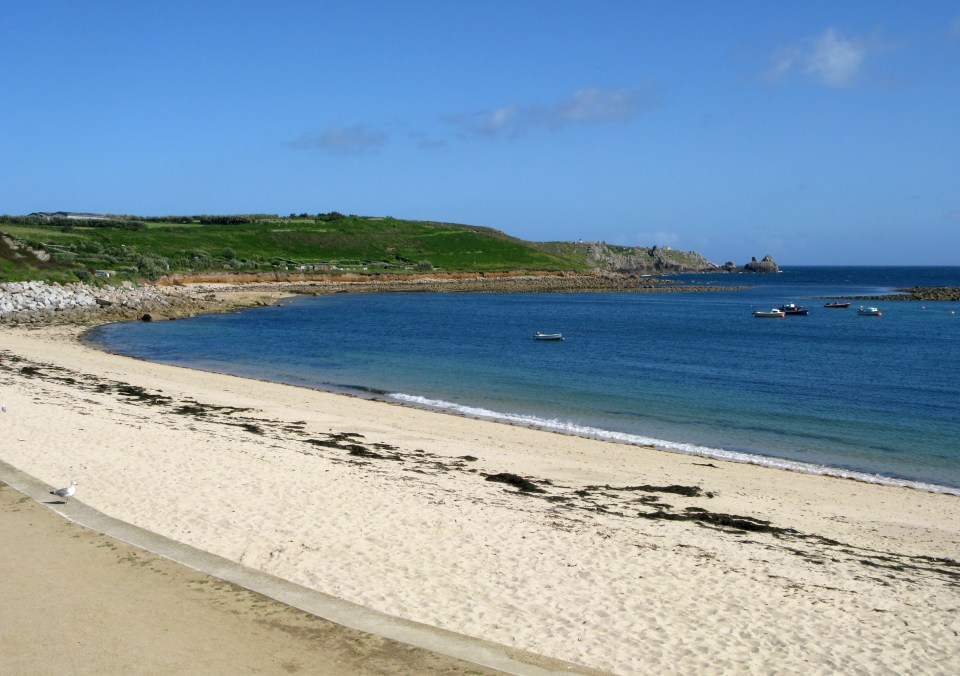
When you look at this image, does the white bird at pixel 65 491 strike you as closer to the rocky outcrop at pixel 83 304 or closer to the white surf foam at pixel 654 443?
the white surf foam at pixel 654 443

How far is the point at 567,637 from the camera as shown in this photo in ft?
24.4

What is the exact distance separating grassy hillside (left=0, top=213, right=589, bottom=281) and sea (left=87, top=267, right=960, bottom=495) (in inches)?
989

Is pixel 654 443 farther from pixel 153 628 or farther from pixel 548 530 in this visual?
pixel 153 628

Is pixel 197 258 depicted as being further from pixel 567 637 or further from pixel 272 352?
pixel 567 637

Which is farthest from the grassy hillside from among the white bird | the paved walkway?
the paved walkway

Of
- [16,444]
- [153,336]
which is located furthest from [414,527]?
[153,336]

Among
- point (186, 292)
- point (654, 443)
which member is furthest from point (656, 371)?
point (186, 292)

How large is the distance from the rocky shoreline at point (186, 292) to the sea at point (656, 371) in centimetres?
348

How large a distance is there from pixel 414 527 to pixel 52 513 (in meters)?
4.69

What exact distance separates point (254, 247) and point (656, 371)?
319ft

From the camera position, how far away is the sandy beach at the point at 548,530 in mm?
7812

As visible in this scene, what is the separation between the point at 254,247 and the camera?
11944 cm

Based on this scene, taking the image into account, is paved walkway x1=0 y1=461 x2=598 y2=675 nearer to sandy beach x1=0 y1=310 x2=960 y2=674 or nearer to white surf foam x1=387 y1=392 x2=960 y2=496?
sandy beach x1=0 y1=310 x2=960 y2=674

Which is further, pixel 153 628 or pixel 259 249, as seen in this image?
pixel 259 249
